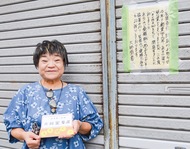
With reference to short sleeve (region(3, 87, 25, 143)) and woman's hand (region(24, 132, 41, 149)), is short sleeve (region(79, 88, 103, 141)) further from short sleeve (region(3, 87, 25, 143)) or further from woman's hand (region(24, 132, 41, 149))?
short sleeve (region(3, 87, 25, 143))

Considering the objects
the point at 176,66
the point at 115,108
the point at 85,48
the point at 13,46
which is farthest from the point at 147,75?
the point at 13,46

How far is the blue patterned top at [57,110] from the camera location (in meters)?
2.62

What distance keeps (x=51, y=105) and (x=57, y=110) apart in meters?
0.07

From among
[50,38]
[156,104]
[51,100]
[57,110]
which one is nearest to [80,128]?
[57,110]

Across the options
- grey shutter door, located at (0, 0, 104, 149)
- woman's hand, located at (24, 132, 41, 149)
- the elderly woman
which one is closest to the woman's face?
the elderly woman

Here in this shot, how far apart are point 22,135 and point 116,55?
1.13 metres

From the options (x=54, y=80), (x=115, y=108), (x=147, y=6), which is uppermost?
(x=147, y=6)

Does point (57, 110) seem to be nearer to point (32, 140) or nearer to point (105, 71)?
point (32, 140)

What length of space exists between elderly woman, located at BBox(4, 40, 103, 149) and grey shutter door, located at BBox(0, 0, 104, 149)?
0.16 meters

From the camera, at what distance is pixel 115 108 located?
107 inches

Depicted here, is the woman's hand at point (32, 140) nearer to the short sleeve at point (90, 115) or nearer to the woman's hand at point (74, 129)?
the woman's hand at point (74, 129)

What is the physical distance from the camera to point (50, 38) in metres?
3.06

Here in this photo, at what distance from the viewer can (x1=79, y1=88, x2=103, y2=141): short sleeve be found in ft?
8.82

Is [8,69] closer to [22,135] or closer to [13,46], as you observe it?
[13,46]
